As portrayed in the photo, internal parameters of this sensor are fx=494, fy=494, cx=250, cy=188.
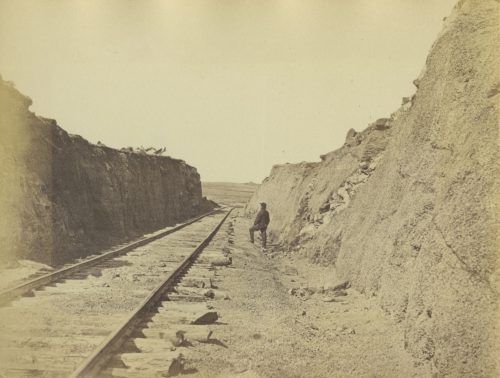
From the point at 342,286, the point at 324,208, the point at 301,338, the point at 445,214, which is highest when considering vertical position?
the point at 445,214

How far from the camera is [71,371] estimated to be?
454 cm

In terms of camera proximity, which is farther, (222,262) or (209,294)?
(222,262)

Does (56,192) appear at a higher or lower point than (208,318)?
higher

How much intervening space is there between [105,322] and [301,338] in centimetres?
252

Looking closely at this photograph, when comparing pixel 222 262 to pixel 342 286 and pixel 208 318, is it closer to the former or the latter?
pixel 342 286

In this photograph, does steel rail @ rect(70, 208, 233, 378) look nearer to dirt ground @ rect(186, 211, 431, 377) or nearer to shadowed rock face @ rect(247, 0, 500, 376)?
dirt ground @ rect(186, 211, 431, 377)

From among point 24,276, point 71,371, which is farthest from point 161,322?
point 24,276

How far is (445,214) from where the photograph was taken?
5.47 m

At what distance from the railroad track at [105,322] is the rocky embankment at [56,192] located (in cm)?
216

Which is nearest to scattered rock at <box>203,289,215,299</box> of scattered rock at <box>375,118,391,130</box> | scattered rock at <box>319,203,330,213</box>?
scattered rock at <box>319,203,330,213</box>

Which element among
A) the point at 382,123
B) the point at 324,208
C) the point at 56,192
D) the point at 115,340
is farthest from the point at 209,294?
the point at 56,192

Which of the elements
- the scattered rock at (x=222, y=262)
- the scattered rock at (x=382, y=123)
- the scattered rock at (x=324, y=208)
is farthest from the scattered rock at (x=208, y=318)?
the scattered rock at (x=382, y=123)

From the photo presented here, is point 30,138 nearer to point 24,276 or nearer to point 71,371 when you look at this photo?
point 24,276

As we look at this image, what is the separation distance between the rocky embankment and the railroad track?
85.1 inches
